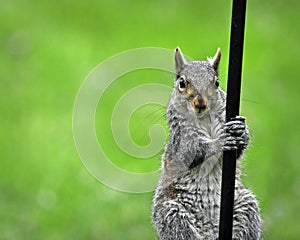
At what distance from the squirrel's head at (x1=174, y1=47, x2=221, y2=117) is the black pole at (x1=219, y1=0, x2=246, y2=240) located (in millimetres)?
319

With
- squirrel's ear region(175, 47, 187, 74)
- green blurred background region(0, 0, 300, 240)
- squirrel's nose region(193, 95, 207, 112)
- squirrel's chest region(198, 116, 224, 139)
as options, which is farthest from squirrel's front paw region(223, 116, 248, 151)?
green blurred background region(0, 0, 300, 240)

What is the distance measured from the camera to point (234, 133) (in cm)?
317

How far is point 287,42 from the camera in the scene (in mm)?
9430

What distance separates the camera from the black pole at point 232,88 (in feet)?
9.64

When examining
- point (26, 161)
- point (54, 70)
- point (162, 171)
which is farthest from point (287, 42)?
point (162, 171)

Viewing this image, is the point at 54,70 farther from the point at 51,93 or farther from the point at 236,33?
the point at 236,33

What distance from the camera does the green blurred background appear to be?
21.9 feet

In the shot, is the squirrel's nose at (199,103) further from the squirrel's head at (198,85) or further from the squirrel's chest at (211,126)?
the squirrel's chest at (211,126)

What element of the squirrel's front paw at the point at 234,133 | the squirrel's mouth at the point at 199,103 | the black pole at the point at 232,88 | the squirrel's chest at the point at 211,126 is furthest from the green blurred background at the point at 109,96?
the black pole at the point at 232,88

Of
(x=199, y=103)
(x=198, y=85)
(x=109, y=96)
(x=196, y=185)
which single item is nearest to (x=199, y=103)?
(x=199, y=103)

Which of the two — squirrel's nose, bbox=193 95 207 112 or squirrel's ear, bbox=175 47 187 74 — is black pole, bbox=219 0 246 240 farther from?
squirrel's ear, bbox=175 47 187 74

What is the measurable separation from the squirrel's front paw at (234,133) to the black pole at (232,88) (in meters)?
0.06

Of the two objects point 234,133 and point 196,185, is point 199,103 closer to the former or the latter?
point 234,133

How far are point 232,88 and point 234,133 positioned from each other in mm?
263
